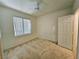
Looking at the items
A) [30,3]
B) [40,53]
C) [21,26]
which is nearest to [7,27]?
[21,26]

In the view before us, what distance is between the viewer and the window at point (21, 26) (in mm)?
4530

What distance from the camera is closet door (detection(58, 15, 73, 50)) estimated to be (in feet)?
12.1

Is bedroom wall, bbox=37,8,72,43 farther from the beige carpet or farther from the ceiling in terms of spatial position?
the beige carpet

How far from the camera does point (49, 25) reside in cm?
586

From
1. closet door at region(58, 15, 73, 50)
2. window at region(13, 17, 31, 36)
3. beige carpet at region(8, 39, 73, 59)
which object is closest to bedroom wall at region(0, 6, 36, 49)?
window at region(13, 17, 31, 36)

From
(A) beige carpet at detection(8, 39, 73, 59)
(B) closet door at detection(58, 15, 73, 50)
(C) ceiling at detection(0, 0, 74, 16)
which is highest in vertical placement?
(C) ceiling at detection(0, 0, 74, 16)

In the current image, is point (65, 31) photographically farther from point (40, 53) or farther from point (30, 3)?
point (30, 3)

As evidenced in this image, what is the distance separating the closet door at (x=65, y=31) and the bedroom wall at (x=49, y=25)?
1.13 meters

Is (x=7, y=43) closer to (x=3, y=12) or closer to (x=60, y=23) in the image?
(x=3, y=12)

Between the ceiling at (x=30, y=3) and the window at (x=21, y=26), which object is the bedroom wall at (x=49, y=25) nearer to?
the window at (x=21, y=26)

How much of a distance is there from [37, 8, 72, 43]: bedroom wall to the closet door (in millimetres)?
1129

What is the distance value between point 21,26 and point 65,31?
9.18 ft

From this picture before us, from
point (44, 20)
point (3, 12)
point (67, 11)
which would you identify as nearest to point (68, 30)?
point (67, 11)

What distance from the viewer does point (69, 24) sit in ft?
12.2
